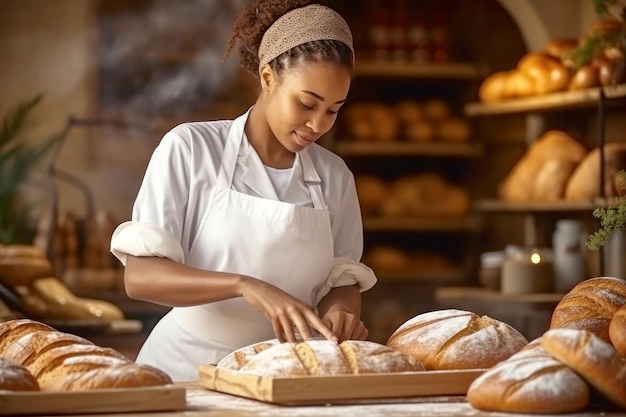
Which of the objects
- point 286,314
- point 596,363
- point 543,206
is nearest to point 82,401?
point 286,314

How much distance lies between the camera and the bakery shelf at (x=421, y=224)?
5.62m

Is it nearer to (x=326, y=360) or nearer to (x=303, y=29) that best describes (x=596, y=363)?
(x=326, y=360)

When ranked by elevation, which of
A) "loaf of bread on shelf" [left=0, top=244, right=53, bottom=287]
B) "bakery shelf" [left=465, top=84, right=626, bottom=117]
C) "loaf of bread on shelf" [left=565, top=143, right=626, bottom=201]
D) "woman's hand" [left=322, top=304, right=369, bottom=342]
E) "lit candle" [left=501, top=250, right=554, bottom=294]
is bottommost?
"lit candle" [left=501, top=250, right=554, bottom=294]

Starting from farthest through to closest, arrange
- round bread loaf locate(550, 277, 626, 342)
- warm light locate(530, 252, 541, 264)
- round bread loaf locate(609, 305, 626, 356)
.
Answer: warm light locate(530, 252, 541, 264), round bread loaf locate(550, 277, 626, 342), round bread loaf locate(609, 305, 626, 356)

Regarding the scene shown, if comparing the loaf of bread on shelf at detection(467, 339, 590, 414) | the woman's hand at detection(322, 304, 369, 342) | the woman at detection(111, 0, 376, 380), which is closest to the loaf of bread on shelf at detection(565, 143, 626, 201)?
the woman at detection(111, 0, 376, 380)

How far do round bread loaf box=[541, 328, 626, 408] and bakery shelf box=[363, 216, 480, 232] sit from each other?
3.87m

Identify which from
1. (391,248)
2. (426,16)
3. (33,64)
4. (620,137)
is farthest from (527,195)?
(33,64)

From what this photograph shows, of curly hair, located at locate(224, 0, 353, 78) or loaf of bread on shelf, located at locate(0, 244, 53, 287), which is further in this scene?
loaf of bread on shelf, located at locate(0, 244, 53, 287)

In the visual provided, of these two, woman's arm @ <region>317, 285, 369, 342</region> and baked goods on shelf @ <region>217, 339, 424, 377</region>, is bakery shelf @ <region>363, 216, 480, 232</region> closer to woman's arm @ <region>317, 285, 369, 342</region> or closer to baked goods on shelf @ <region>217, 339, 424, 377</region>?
woman's arm @ <region>317, 285, 369, 342</region>

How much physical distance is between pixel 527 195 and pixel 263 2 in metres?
2.54

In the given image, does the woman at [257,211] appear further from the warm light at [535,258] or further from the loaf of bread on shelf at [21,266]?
the warm light at [535,258]

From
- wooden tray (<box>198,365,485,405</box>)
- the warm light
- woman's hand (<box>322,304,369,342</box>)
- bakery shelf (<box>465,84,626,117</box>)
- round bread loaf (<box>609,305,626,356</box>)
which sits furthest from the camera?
the warm light

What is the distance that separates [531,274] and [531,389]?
117 inches

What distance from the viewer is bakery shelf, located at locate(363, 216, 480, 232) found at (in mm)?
5625
